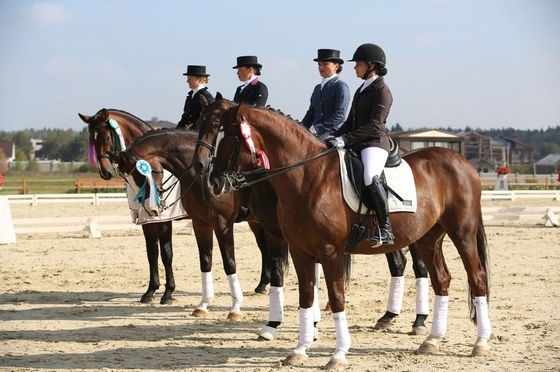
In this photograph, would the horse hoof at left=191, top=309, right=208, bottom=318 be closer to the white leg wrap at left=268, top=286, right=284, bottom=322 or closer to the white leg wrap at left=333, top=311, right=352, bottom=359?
the white leg wrap at left=268, top=286, right=284, bottom=322

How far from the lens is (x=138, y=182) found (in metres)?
8.92

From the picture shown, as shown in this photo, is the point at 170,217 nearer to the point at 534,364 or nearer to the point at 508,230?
the point at 534,364

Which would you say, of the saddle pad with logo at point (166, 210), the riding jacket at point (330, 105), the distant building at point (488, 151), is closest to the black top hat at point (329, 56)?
the riding jacket at point (330, 105)

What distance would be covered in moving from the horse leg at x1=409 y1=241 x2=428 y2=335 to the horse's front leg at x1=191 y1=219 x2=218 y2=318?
2351 millimetres

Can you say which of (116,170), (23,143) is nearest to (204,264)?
(116,170)

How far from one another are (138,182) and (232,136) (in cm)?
303

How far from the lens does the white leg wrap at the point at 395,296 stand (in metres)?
7.90

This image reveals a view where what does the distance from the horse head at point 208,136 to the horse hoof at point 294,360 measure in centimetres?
172

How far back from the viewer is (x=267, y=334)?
730cm

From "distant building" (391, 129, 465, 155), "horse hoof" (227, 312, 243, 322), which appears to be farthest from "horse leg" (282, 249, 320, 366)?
"distant building" (391, 129, 465, 155)

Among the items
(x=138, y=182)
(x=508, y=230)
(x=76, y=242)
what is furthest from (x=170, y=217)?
(x=508, y=230)

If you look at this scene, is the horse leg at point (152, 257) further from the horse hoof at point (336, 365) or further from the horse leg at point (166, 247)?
the horse hoof at point (336, 365)

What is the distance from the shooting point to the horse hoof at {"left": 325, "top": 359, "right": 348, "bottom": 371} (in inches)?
239

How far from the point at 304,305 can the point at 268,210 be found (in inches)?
46.2
